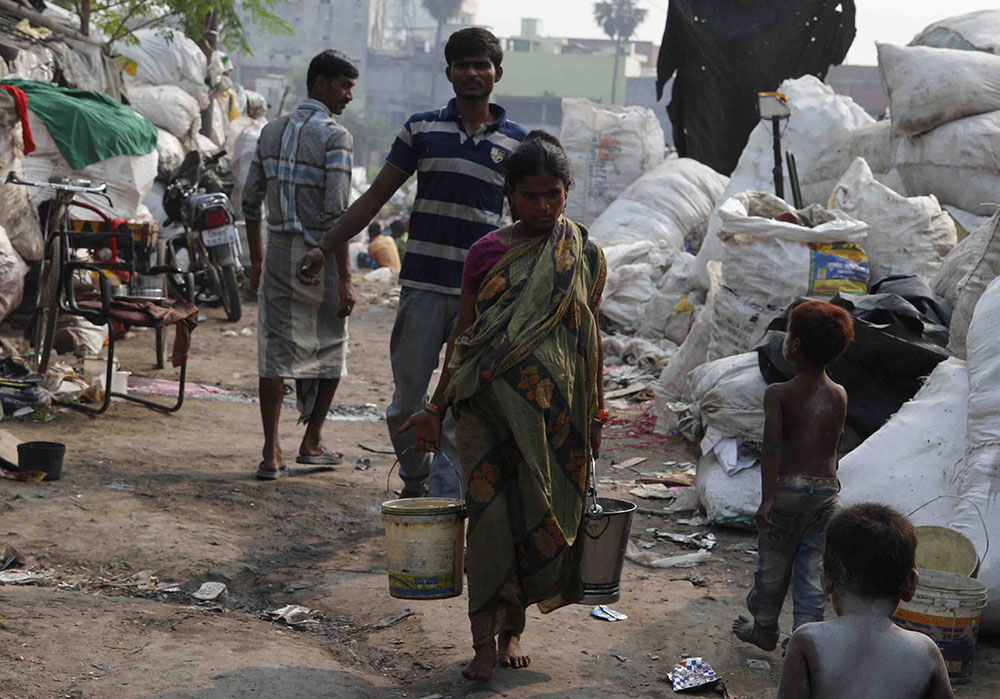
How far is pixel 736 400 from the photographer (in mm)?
4562

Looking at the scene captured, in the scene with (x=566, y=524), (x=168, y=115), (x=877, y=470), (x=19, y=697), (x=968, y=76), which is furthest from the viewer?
(x=168, y=115)

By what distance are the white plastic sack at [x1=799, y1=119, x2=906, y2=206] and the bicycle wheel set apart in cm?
510

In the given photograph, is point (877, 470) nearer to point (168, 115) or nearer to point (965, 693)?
point (965, 693)

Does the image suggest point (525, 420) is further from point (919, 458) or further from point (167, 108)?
point (167, 108)

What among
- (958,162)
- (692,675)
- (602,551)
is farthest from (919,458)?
(958,162)

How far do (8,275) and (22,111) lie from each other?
926mm

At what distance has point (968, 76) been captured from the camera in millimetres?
6391

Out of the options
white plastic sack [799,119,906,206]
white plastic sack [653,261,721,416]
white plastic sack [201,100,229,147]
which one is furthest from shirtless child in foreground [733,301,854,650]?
white plastic sack [201,100,229,147]

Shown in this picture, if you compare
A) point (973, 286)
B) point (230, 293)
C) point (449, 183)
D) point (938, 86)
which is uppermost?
point (938, 86)

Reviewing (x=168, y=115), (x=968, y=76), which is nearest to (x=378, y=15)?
(x=168, y=115)

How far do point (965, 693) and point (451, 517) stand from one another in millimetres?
1374

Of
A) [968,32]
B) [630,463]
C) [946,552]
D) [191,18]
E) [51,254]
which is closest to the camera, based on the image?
[946,552]

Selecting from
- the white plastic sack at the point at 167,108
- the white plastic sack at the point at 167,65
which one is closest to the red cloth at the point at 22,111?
the white plastic sack at the point at 167,108

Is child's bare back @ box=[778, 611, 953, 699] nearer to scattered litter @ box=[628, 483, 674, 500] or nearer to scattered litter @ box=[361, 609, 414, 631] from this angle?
scattered litter @ box=[361, 609, 414, 631]
